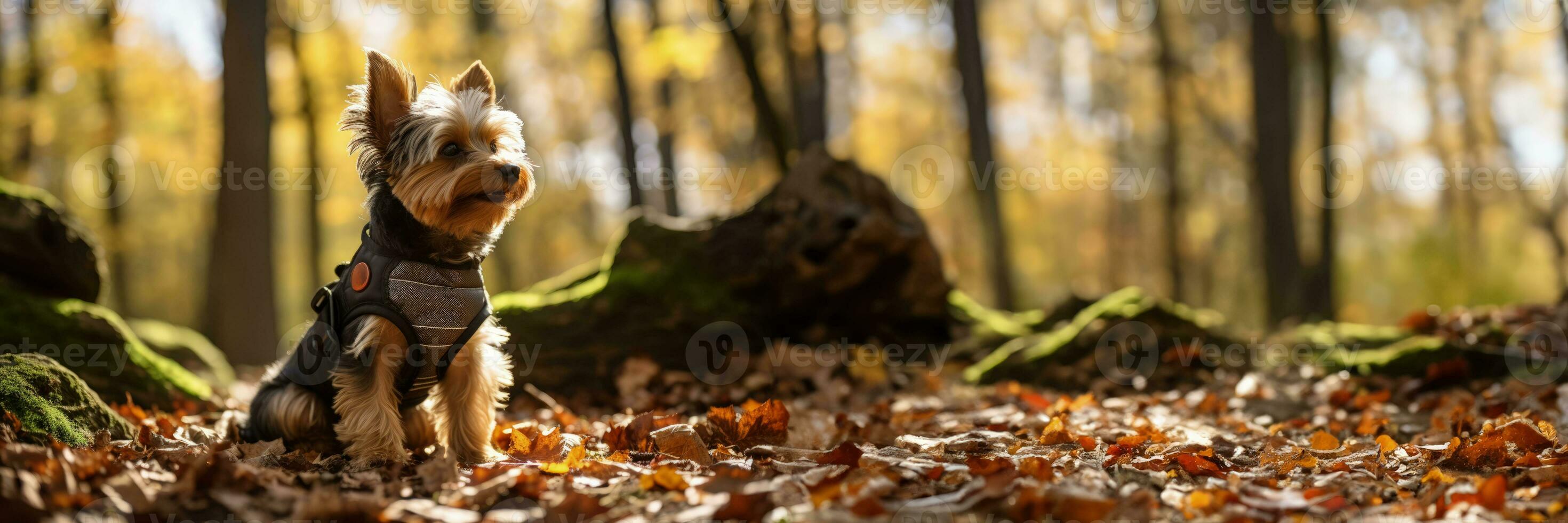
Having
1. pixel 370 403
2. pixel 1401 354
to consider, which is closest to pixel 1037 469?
pixel 370 403

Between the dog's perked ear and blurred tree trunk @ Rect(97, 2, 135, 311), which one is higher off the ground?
blurred tree trunk @ Rect(97, 2, 135, 311)

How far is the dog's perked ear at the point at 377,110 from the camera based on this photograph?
13.5 feet

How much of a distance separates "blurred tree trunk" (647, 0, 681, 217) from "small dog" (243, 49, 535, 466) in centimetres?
1297

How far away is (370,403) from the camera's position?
13.5 feet

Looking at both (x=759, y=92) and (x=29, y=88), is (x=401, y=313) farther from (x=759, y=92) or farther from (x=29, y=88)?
(x=29, y=88)

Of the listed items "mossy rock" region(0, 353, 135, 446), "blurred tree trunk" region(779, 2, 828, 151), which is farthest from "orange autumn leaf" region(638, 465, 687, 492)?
"blurred tree trunk" region(779, 2, 828, 151)

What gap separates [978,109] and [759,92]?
12.8ft

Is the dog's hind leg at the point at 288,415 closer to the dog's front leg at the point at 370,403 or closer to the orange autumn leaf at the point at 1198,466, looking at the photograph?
the dog's front leg at the point at 370,403

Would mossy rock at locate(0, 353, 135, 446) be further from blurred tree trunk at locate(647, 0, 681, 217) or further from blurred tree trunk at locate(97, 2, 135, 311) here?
blurred tree trunk at locate(97, 2, 135, 311)

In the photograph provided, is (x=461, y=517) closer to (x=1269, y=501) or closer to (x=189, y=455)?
(x=189, y=455)

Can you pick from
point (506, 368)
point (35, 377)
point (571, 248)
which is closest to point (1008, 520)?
point (506, 368)

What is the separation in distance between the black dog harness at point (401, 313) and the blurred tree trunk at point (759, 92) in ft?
25.2

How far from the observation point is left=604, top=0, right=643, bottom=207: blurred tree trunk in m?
15.5

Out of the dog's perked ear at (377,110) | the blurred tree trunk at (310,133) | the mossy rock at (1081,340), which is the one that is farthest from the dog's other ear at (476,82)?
the blurred tree trunk at (310,133)
